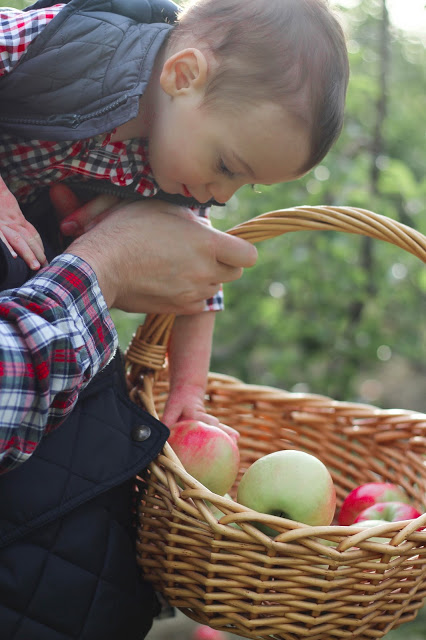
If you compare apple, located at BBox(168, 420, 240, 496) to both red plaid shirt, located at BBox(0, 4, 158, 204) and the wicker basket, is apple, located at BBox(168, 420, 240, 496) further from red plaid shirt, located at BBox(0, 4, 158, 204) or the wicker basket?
red plaid shirt, located at BBox(0, 4, 158, 204)

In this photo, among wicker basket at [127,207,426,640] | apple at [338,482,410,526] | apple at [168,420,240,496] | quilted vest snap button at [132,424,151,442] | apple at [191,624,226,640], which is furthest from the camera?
apple at [191,624,226,640]

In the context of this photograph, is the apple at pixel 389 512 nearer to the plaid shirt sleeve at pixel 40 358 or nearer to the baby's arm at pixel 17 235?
the plaid shirt sleeve at pixel 40 358

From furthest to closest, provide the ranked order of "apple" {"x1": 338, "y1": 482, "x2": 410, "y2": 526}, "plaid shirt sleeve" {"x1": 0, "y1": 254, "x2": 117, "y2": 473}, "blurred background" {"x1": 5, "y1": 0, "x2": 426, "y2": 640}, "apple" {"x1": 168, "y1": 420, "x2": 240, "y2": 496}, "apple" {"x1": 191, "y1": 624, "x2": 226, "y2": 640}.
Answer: "blurred background" {"x1": 5, "y1": 0, "x2": 426, "y2": 640}, "apple" {"x1": 191, "y1": 624, "x2": 226, "y2": 640}, "apple" {"x1": 338, "y1": 482, "x2": 410, "y2": 526}, "apple" {"x1": 168, "y1": 420, "x2": 240, "y2": 496}, "plaid shirt sleeve" {"x1": 0, "y1": 254, "x2": 117, "y2": 473}

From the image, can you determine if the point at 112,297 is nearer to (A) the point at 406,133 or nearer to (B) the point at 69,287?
(B) the point at 69,287

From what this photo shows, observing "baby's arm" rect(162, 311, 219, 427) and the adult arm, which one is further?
"baby's arm" rect(162, 311, 219, 427)

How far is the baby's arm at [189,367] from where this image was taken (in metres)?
1.26

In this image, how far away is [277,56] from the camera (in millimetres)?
1041

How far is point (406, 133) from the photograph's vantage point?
3064 millimetres

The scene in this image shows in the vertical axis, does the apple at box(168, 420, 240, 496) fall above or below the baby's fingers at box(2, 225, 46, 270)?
below

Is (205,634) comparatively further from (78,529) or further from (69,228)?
(69,228)

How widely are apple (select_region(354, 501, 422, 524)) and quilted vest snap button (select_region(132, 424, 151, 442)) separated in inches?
16.9

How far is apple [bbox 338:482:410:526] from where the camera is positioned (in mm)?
1222

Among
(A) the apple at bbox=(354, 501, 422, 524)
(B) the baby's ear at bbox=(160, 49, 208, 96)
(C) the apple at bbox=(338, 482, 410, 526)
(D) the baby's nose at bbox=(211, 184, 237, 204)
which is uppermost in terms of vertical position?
(B) the baby's ear at bbox=(160, 49, 208, 96)

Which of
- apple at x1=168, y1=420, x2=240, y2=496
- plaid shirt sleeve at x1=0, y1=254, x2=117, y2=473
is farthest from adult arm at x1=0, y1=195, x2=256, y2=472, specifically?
apple at x1=168, y1=420, x2=240, y2=496
